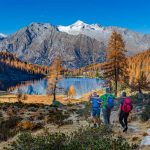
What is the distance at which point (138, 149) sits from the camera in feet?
48.4

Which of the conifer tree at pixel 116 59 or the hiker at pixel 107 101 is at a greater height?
the conifer tree at pixel 116 59

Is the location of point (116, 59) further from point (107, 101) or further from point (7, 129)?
point (107, 101)

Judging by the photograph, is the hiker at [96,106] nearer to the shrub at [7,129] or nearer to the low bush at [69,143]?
the shrub at [7,129]

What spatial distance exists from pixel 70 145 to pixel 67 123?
1094 cm

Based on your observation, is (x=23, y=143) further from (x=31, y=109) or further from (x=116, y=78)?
(x=116, y=78)

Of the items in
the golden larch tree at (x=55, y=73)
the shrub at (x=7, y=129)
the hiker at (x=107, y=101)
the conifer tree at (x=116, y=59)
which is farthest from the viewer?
the golden larch tree at (x=55, y=73)

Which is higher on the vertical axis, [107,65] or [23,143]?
[107,65]

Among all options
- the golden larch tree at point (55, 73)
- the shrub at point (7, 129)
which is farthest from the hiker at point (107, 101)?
the golden larch tree at point (55, 73)

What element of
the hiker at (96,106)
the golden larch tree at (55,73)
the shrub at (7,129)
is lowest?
the shrub at (7,129)

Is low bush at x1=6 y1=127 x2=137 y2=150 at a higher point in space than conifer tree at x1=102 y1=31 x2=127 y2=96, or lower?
lower

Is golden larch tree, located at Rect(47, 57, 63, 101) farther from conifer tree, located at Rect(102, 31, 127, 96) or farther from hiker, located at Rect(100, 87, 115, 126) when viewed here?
hiker, located at Rect(100, 87, 115, 126)

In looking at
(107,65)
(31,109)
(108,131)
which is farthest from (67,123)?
(107,65)

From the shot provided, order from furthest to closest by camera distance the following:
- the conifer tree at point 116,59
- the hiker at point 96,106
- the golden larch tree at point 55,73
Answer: the golden larch tree at point 55,73 < the conifer tree at point 116,59 < the hiker at point 96,106

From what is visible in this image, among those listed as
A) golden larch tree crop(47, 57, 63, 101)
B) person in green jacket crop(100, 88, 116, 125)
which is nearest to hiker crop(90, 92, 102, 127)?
person in green jacket crop(100, 88, 116, 125)
